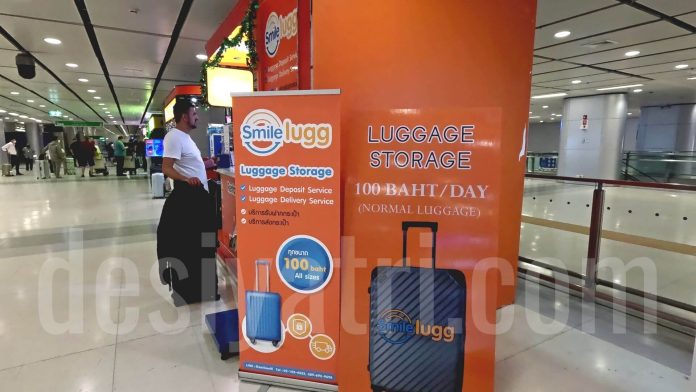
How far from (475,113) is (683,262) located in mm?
4062

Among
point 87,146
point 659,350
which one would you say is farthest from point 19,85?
point 659,350

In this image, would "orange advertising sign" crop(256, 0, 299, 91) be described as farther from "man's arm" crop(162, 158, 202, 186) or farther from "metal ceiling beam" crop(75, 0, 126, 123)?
"metal ceiling beam" crop(75, 0, 126, 123)

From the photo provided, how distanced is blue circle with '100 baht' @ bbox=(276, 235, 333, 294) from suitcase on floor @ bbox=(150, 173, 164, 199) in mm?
8176

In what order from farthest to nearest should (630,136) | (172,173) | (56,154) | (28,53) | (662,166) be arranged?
(630,136) < (56,154) < (662,166) < (28,53) < (172,173)

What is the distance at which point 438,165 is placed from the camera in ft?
5.64

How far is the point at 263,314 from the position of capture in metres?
1.96

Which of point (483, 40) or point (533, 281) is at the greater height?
point (483, 40)

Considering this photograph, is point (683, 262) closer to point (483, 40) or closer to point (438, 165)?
point (483, 40)

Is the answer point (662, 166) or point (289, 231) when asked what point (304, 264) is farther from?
point (662, 166)

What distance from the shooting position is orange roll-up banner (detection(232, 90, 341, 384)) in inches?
72.8

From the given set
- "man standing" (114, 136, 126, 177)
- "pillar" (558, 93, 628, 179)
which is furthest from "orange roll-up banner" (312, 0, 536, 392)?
"man standing" (114, 136, 126, 177)

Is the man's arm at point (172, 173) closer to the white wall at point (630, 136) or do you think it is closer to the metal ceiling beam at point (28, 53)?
the metal ceiling beam at point (28, 53)

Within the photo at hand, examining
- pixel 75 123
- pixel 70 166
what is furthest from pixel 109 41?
pixel 75 123

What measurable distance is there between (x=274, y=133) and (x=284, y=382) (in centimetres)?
133
